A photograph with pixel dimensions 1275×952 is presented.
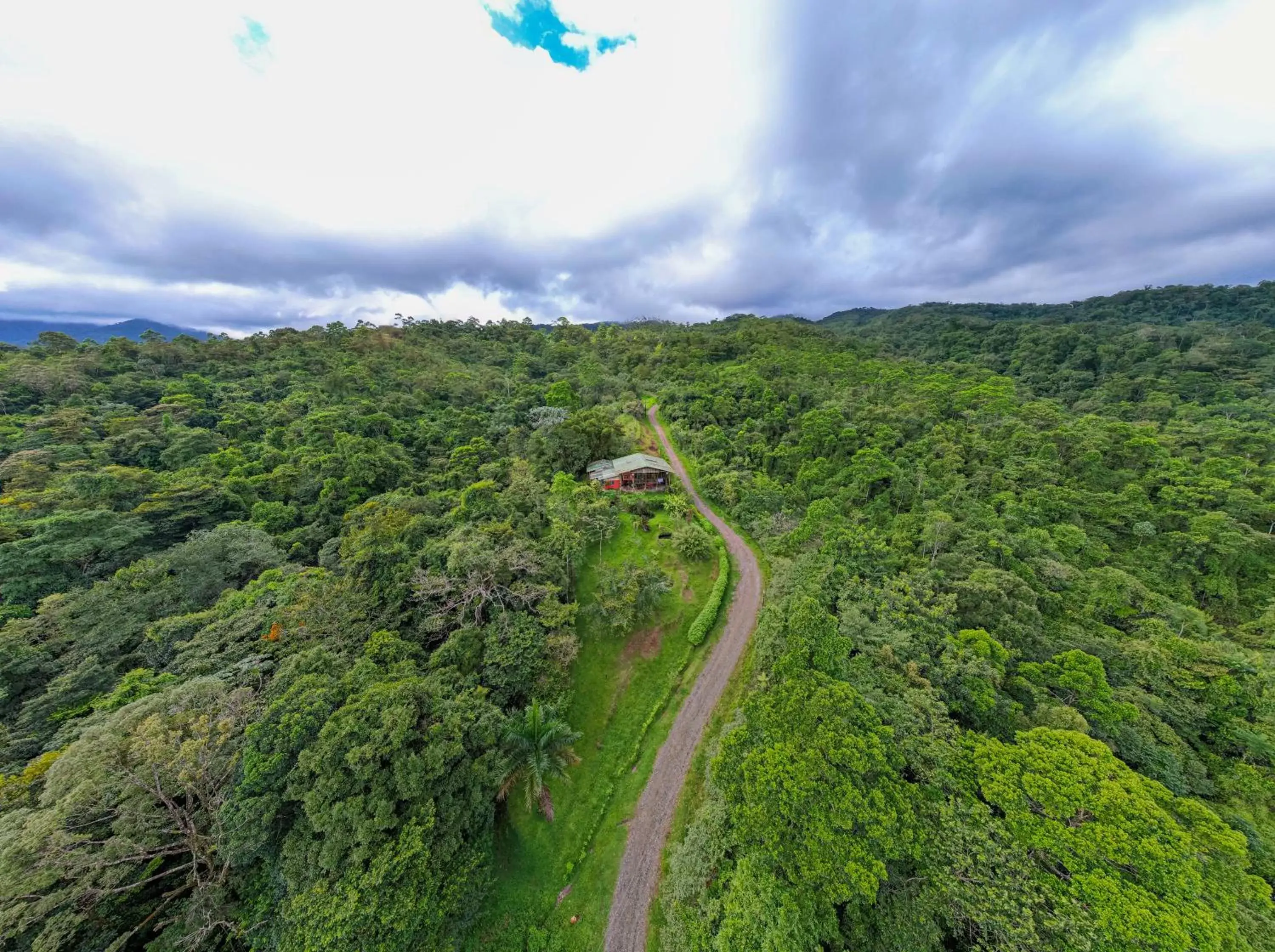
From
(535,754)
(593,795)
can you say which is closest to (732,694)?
(593,795)

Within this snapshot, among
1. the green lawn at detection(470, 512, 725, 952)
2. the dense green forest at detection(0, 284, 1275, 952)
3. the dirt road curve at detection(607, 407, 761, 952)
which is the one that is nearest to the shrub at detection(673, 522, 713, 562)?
the dense green forest at detection(0, 284, 1275, 952)

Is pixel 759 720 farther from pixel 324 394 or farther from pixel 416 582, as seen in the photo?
pixel 324 394

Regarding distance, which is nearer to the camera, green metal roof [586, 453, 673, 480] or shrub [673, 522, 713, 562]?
shrub [673, 522, 713, 562]

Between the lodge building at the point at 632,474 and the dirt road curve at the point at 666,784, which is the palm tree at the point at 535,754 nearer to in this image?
the dirt road curve at the point at 666,784

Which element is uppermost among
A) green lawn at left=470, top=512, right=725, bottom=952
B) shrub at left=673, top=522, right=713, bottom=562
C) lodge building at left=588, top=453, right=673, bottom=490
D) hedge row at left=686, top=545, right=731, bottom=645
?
lodge building at left=588, top=453, right=673, bottom=490

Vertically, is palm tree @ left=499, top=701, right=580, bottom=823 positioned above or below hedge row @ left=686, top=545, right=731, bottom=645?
below

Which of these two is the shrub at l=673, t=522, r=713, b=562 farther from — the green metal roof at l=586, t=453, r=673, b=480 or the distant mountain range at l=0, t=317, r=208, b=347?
the distant mountain range at l=0, t=317, r=208, b=347

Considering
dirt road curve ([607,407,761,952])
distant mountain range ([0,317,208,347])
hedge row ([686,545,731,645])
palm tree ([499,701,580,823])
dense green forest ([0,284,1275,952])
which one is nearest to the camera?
dense green forest ([0,284,1275,952])

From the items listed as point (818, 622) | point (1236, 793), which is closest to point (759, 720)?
point (818, 622)
